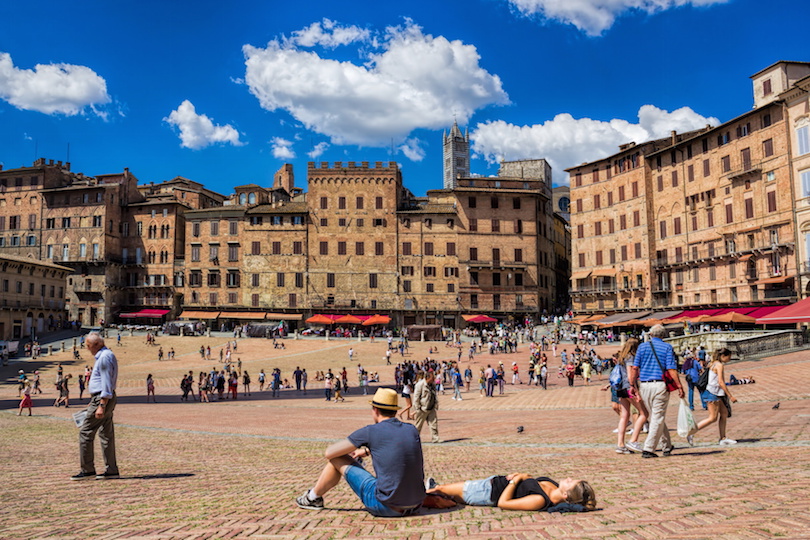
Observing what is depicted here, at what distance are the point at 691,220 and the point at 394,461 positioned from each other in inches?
2025

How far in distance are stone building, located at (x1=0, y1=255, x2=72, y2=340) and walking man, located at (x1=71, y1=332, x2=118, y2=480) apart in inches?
2041

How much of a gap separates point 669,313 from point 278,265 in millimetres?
38506

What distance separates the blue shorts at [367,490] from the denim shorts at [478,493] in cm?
64

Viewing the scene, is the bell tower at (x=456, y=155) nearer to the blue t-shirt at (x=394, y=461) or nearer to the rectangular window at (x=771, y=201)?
the rectangular window at (x=771, y=201)

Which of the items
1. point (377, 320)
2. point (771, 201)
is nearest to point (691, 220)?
point (771, 201)

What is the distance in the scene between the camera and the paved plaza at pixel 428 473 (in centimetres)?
473

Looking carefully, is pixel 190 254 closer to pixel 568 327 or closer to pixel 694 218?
pixel 568 327

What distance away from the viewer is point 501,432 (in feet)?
42.5

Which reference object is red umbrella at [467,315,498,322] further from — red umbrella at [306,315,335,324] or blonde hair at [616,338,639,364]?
blonde hair at [616,338,639,364]

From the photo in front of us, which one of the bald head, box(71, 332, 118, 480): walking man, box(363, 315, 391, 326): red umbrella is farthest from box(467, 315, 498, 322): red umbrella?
the bald head

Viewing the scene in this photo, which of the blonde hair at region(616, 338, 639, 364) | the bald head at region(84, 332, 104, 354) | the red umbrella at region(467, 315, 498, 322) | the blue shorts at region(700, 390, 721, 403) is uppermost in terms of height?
the red umbrella at region(467, 315, 498, 322)

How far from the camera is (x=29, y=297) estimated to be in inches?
2184

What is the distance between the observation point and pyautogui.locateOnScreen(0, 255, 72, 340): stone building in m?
52.2

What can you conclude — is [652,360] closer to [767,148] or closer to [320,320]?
[767,148]
